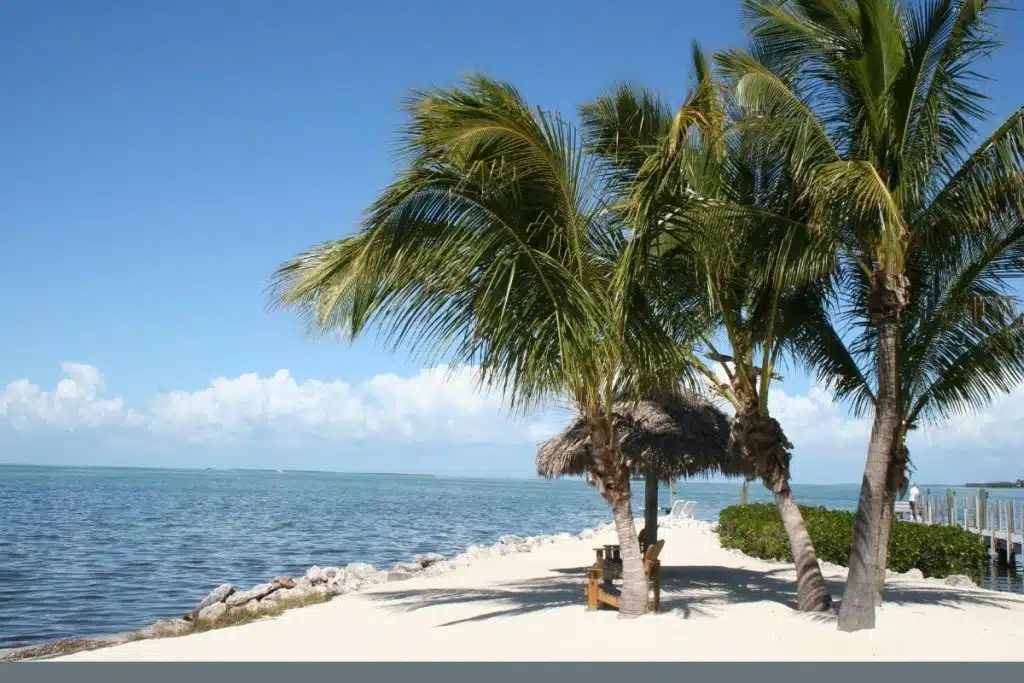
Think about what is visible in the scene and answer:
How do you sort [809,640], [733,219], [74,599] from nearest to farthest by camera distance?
[809,640]
[733,219]
[74,599]

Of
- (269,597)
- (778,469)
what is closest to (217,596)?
(269,597)

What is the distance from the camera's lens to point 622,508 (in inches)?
373

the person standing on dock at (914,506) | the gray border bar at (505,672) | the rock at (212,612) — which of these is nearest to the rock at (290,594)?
the rock at (212,612)

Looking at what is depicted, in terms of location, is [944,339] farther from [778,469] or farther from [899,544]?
[899,544]

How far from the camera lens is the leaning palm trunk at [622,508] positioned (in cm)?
945

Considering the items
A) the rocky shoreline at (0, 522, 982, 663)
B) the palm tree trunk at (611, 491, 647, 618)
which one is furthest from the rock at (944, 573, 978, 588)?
the palm tree trunk at (611, 491, 647, 618)

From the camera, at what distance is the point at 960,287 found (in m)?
10.0

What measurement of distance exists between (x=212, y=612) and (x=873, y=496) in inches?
395

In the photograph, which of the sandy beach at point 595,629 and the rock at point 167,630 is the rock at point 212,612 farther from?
the sandy beach at point 595,629

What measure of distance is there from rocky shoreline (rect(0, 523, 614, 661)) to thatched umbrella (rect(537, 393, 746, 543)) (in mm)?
4039

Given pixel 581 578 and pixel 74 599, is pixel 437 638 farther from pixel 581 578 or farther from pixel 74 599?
pixel 74 599

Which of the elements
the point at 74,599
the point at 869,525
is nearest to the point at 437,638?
the point at 869,525

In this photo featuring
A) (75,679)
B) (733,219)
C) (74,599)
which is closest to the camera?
(75,679)

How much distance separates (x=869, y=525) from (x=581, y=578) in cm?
651
